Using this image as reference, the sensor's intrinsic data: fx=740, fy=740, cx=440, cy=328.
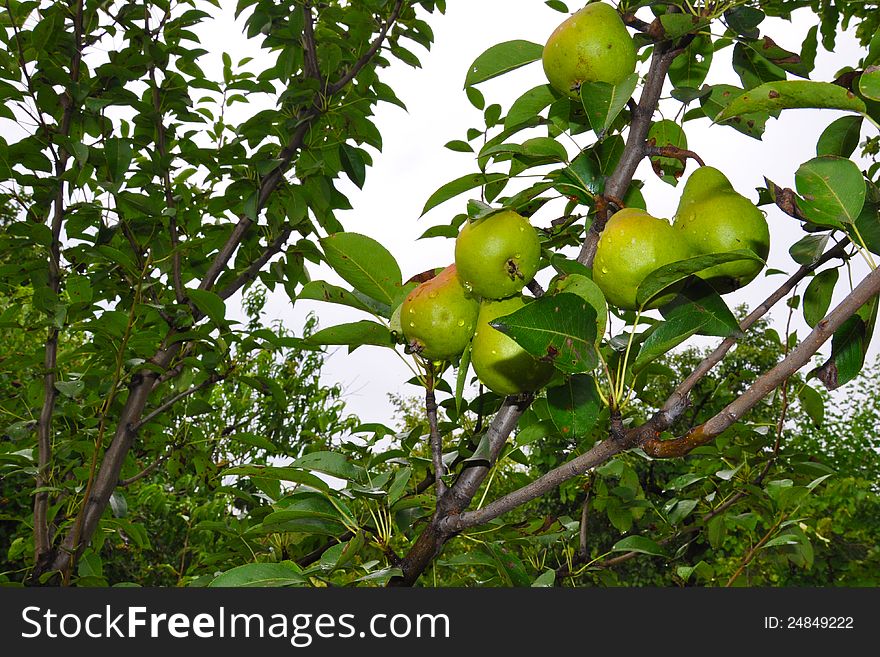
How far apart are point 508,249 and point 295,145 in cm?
120

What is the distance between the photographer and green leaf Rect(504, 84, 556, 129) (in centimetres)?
80

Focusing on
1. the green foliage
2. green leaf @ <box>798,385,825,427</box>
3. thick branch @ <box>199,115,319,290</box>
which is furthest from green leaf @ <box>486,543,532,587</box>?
thick branch @ <box>199,115,319,290</box>

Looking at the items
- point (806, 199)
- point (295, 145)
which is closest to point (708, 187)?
point (806, 199)

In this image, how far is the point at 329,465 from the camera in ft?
2.86

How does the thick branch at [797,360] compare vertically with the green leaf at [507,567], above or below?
above

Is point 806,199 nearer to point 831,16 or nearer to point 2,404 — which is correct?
point 831,16

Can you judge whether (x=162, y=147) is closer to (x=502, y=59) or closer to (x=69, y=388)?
(x=69, y=388)

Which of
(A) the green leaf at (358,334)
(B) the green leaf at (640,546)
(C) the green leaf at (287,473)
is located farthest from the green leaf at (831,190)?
(B) the green leaf at (640,546)

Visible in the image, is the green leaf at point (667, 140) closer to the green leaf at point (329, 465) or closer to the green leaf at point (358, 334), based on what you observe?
the green leaf at point (358, 334)

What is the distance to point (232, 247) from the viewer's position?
174 centimetres

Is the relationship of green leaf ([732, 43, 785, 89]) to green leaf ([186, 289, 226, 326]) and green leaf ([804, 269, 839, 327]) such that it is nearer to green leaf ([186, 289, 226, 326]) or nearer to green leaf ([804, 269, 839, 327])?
green leaf ([804, 269, 839, 327])

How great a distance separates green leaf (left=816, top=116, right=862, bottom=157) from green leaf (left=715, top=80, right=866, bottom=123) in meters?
0.11

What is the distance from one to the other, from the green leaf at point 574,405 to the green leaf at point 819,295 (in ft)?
0.77

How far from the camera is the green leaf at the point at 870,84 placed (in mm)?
540
